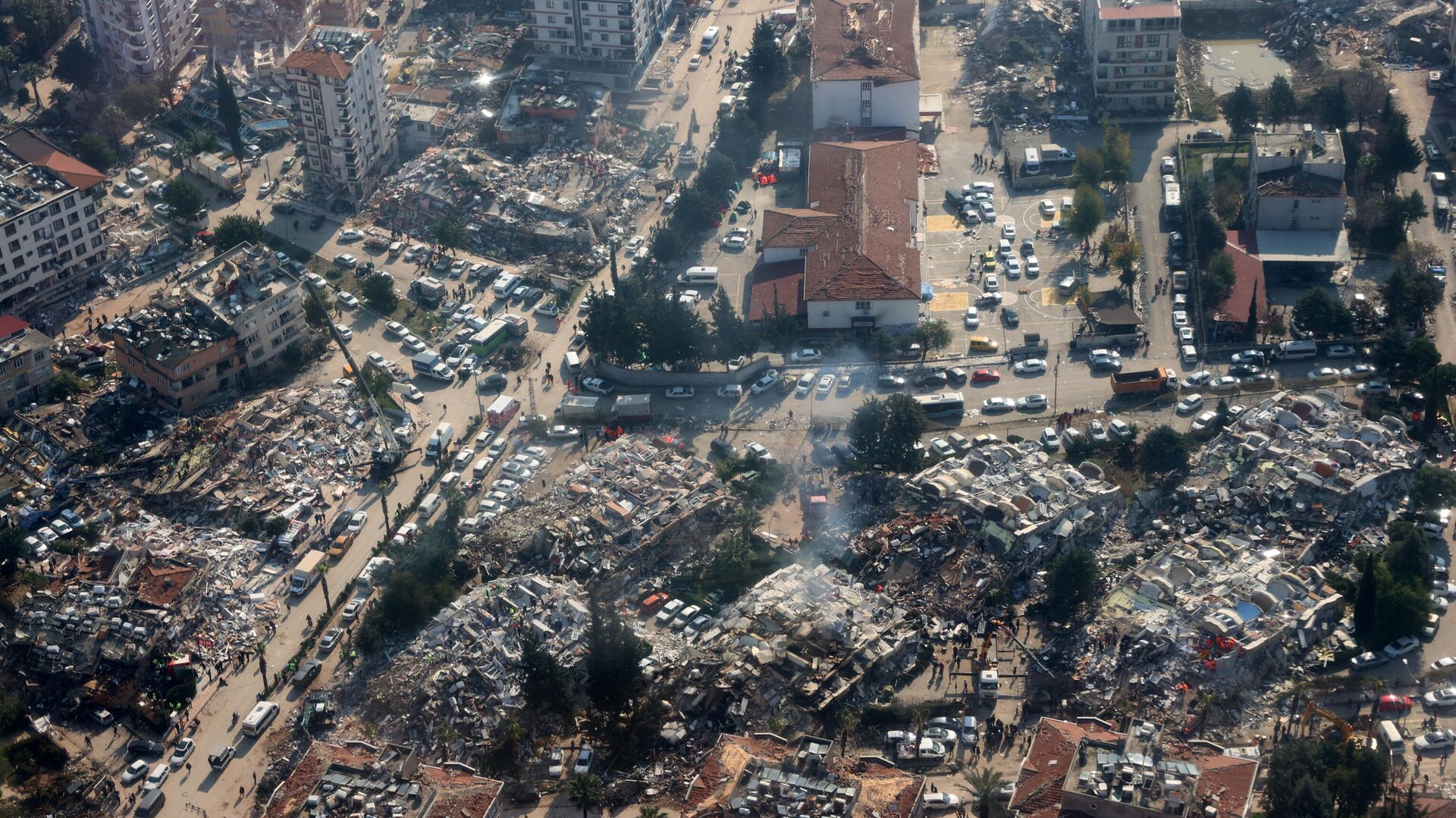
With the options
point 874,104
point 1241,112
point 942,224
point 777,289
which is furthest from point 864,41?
point 1241,112

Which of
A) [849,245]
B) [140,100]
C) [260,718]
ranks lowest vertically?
[260,718]

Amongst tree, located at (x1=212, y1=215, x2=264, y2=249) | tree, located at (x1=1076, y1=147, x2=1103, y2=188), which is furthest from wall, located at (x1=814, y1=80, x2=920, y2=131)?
tree, located at (x1=212, y1=215, x2=264, y2=249)

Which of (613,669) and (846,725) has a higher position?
(613,669)

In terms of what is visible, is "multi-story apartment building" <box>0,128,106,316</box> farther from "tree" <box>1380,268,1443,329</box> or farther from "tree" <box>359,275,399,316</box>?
"tree" <box>1380,268,1443,329</box>

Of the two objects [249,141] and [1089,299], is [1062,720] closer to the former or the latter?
[1089,299]

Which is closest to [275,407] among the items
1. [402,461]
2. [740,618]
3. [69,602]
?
[402,461]

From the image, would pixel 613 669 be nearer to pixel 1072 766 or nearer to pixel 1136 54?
pixel 1072 766
